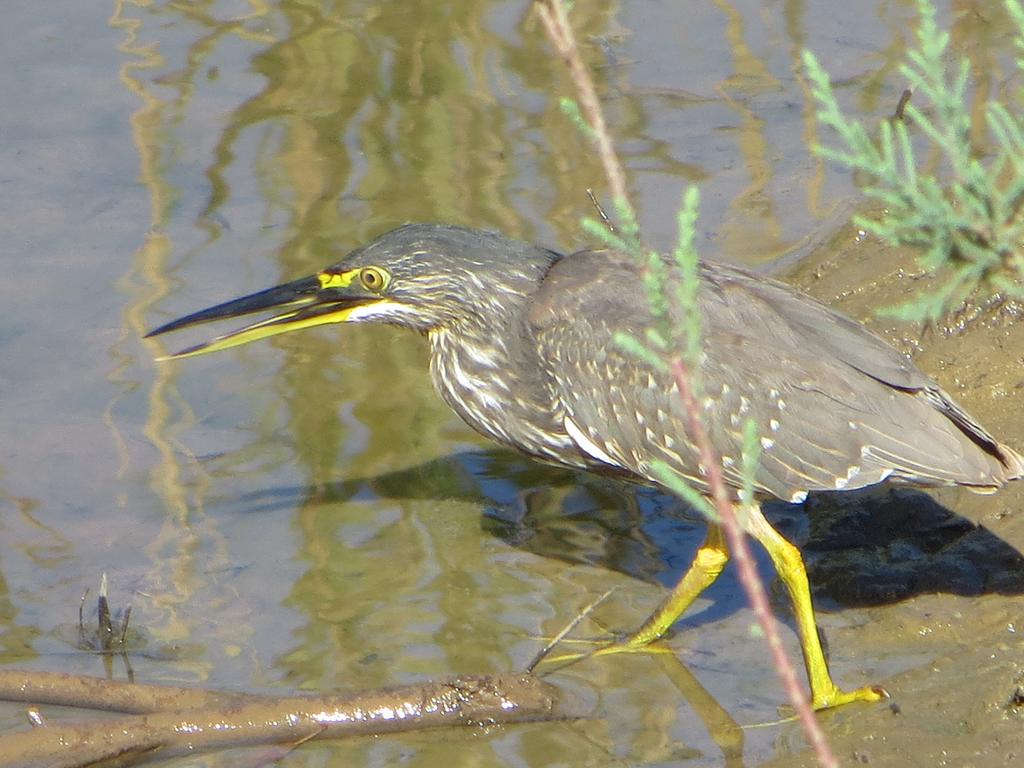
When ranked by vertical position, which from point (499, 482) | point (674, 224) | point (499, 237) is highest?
point (499, 237)

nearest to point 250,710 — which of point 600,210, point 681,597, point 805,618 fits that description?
point 681,597

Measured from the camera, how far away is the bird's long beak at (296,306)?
19.1 feet

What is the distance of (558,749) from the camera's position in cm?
494

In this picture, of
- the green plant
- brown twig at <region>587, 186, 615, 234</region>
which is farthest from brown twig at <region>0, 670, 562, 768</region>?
the green plant

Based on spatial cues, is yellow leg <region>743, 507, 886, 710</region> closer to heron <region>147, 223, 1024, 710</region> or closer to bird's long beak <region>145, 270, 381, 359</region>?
heron <region>147, 223, 1024, 710</region>

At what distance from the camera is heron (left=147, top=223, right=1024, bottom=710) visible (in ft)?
17.4

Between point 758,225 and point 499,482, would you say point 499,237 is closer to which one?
point 499,482

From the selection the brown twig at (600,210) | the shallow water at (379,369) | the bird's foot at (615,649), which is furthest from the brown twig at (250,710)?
the brown twig at (600,210)

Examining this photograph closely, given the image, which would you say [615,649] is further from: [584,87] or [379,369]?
[584,87]

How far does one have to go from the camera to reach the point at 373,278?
590 cm

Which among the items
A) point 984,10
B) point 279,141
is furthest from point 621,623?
point 984,10

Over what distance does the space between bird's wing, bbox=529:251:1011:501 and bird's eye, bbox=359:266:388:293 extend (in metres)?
0.81

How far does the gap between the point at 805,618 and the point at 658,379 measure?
0.99m

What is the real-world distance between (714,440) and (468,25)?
5256mm
